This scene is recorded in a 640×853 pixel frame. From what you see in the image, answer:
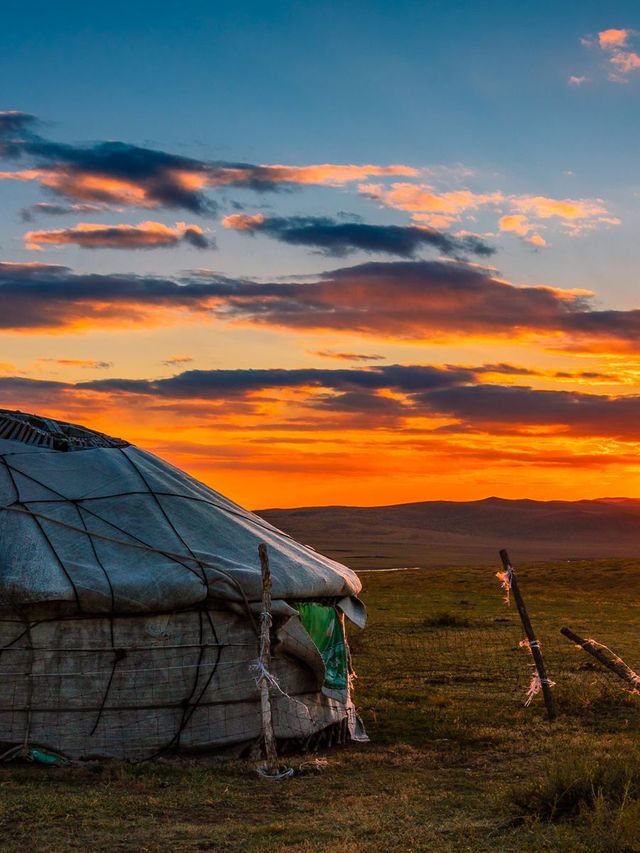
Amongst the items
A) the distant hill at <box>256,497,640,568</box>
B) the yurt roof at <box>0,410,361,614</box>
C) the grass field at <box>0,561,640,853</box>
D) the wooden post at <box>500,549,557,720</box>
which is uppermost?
the yurt roof at <box>0,410,361,614</box>

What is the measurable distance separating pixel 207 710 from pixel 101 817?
2354mm

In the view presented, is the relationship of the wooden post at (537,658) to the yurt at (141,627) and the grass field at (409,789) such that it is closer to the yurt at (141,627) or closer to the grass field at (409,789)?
the grass field at (409,789)

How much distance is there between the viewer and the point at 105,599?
1012 cm

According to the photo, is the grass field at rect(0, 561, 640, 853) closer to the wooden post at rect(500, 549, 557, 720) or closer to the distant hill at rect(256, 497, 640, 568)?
the wooden post at rect(500, 549, 557, 720)

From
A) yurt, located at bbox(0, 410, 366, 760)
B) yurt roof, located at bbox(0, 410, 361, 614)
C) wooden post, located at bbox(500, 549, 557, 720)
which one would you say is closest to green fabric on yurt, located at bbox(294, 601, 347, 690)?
yurt, located at bbox(0, 410, 366, 760)

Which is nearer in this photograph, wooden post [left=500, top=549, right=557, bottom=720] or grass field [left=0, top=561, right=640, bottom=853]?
grass field [left=0, top=561, right=640, bottom=853]

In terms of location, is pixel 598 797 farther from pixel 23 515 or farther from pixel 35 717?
pixel 23 515

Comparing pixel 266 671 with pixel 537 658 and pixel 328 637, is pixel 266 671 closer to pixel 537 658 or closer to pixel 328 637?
pixel 328 637

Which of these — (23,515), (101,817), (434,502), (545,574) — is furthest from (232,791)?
A: (434,502)

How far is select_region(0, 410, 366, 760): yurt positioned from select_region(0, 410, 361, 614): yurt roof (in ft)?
0.06

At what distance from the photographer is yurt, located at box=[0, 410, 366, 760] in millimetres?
10266

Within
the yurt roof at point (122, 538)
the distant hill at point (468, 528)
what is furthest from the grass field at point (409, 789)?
the distant hill at point (468, 528)

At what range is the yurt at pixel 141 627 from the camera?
33.7 feet

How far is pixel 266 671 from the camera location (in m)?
10.2
